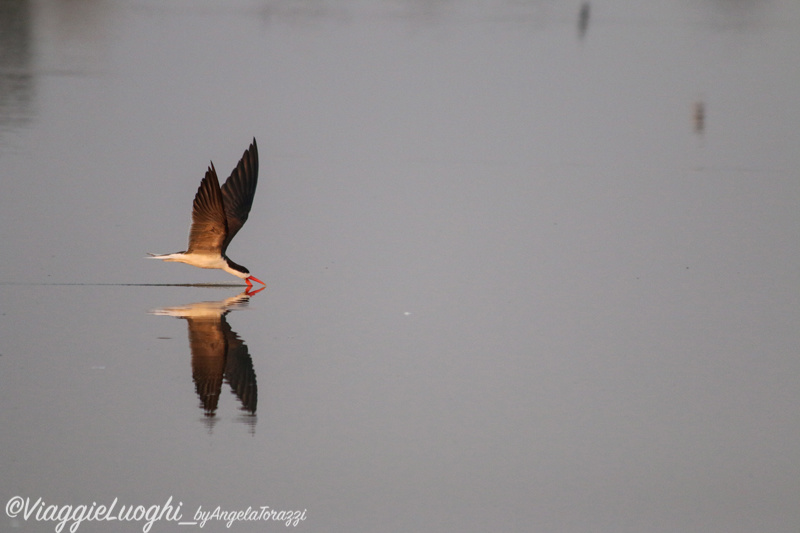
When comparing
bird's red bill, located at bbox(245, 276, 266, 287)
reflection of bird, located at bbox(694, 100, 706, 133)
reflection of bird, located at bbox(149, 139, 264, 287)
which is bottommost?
bird's red bill, located at bbox(245, 276, 266, 287)

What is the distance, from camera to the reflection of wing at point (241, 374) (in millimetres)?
5258

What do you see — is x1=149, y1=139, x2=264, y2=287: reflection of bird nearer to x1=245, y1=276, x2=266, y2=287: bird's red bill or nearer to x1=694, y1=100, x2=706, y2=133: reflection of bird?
x1=245, y1=276, x2=266, y2=287: bird's red bill

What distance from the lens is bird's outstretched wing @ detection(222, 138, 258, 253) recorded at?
25.3 feet

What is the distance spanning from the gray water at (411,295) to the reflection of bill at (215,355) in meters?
0.03

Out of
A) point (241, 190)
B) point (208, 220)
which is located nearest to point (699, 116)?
point (241, 190)

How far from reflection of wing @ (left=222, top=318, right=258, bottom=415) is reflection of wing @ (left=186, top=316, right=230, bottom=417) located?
1.4 inches

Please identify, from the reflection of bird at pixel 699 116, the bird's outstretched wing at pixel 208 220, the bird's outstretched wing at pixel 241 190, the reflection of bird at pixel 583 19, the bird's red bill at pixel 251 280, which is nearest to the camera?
the bird's outstretched wing at pixel 208 220

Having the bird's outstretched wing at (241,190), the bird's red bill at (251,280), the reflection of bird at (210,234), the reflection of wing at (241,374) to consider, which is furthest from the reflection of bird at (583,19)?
the reflection of wing at (241,374)

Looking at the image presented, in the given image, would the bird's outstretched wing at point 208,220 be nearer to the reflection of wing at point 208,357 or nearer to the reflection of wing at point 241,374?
the reflection of wing at point 208,357

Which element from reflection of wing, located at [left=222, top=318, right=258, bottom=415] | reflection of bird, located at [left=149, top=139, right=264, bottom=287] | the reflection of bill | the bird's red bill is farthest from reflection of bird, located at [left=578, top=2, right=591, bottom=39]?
reflection of wing, located at [left=222, top=318, right=258, bottom=415]

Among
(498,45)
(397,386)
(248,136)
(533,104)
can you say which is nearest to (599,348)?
(397,386)

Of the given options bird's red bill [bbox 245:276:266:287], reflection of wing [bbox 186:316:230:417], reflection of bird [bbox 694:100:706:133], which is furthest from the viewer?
reflection of bird [bbox 694:100:706:133]

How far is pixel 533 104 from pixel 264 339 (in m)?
7.31

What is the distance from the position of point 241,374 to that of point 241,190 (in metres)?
2.60
